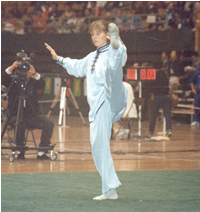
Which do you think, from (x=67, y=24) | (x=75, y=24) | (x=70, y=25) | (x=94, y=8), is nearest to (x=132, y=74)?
(x=94, y=8)

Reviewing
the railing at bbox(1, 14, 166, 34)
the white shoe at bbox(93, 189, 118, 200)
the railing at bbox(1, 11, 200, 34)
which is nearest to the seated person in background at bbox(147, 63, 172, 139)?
the railing at bbox(1, 11, 200, 34)

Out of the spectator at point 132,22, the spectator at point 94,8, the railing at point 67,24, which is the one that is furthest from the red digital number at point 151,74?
the spectator at point 94,8

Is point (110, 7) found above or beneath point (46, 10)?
beneath

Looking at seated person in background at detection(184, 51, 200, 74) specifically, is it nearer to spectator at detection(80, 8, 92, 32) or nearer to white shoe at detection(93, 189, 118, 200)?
spectator at detection(80, 8, 92, 32)

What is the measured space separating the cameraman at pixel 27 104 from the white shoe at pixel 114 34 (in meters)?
4.25

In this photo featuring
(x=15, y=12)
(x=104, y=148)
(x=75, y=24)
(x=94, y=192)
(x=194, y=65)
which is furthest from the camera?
(x=15, y=12)

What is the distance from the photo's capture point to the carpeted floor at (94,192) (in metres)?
5.44

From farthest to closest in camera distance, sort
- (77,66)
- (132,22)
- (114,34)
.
Answer: (132,22)
(77,66)
(114,34)

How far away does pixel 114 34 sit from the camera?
5113 mm

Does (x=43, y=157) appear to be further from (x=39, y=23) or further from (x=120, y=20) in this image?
(x=39, y=23)

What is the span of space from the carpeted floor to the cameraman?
1703mm

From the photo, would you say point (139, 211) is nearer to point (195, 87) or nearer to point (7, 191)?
point (7, 191)

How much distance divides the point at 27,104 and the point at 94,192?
3454mm

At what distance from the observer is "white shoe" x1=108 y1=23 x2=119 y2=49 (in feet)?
16.7
